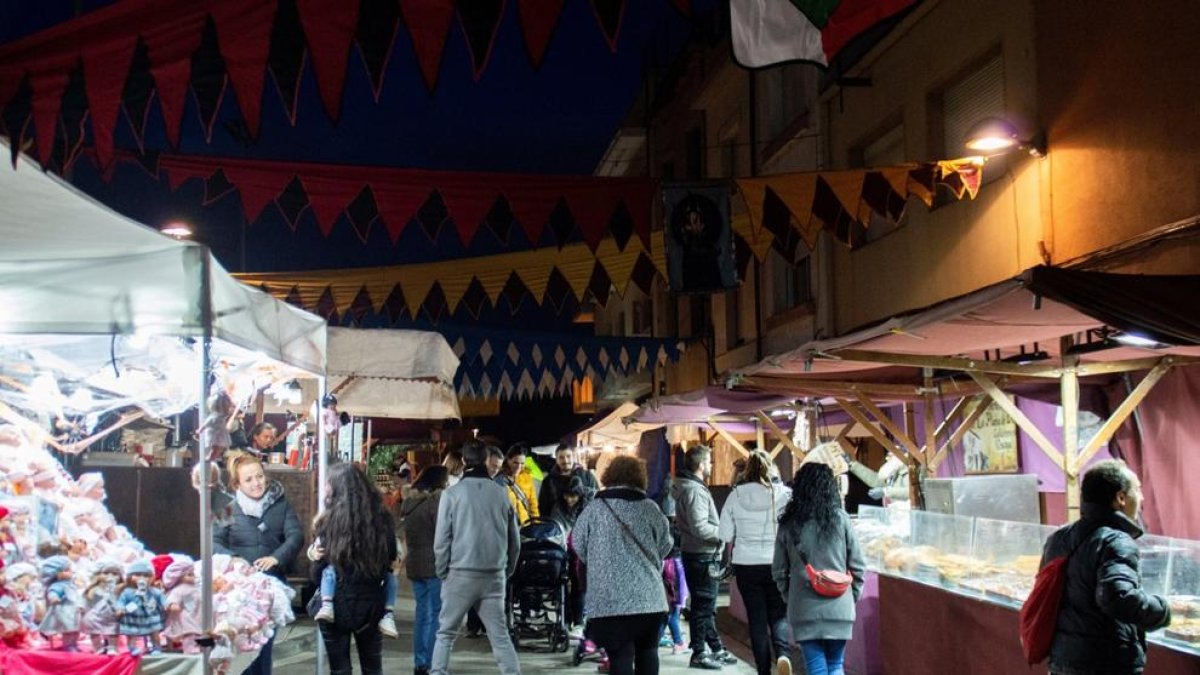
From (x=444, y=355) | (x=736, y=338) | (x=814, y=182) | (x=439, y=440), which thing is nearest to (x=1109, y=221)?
(x=814, y=182)

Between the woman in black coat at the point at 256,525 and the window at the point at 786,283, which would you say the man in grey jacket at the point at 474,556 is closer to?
the woman in black coat at the point at 256,525

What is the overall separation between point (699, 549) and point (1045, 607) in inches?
221

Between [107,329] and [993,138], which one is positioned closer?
[107,329]

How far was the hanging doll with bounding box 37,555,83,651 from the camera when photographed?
20.8ft

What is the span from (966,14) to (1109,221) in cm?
401

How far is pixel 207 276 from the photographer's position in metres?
6.46

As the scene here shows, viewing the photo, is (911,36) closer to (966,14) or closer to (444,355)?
(966,14)

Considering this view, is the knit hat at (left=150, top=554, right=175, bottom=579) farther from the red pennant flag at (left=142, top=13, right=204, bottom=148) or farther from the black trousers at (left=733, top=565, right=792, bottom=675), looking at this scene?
the black trousers at (left=733, top=565, right=792, bottom=675)

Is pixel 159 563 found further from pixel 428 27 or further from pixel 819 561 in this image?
pixel 819 561

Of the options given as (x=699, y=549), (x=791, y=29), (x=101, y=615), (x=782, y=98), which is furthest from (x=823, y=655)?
(x=782, y=98)

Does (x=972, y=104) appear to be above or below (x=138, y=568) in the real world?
above

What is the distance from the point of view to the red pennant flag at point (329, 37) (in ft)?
14.9

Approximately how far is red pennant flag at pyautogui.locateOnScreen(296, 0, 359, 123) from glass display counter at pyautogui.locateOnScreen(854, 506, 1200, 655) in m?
5.06

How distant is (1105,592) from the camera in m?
5.62
